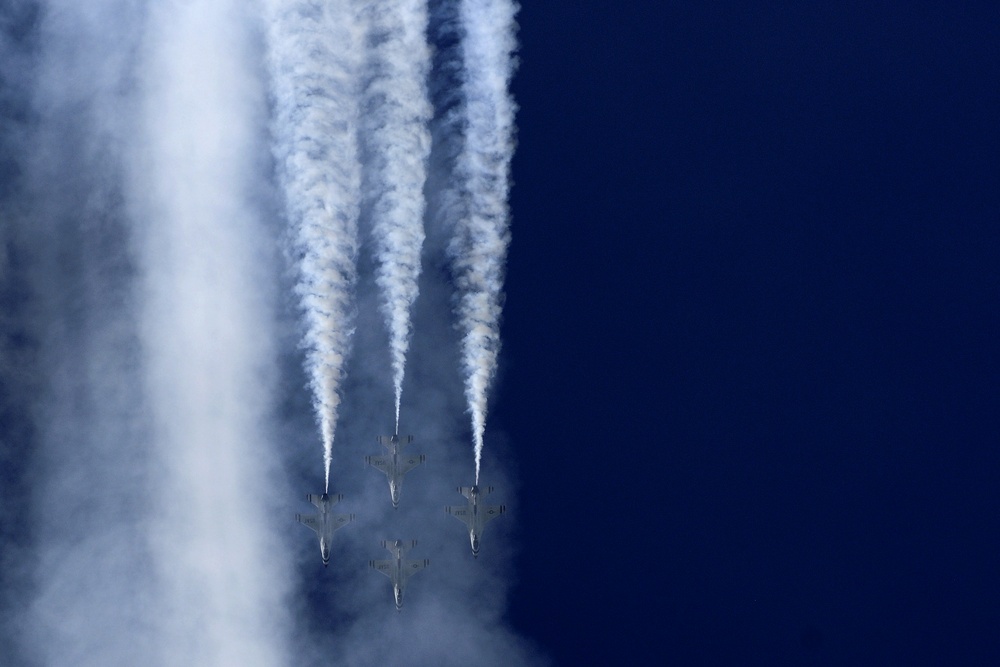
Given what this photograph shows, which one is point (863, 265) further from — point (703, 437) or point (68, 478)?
point (68, 478)

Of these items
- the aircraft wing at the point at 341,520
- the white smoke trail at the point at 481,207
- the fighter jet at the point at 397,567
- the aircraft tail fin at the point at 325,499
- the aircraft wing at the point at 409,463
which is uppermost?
the white smoke trail at the point at 481,207

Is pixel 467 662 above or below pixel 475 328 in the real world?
below

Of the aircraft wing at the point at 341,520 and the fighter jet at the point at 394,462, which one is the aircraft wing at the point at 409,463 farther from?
the aircraft wing at the point at 341,520

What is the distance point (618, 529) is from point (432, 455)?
6.02m

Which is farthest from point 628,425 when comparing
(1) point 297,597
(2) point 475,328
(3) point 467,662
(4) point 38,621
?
(4) point 38,621

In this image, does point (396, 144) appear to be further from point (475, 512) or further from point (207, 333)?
point (475, 512)

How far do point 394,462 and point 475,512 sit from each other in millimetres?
2823

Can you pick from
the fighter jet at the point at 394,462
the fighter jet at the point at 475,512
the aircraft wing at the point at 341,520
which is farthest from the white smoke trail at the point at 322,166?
the fighter jet at the point at 475,512

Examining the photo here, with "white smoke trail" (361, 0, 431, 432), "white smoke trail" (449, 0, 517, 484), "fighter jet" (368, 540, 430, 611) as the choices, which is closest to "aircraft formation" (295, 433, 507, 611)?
"fighter jet" (368, 540, 430, 611)

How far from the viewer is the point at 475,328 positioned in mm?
37031

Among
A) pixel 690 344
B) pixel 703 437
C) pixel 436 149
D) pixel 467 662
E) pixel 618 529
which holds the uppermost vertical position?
pixel 436 149

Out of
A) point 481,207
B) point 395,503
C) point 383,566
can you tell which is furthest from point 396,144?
point 383,566

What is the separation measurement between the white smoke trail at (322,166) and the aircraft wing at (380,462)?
1.29 m

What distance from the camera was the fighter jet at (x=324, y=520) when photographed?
36.3 metres
